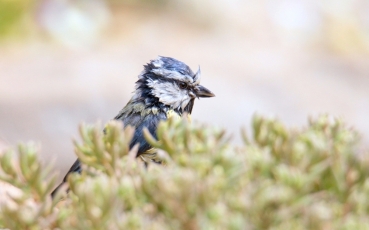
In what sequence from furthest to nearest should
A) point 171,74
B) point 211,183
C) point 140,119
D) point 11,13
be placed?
point 11,13
point 171,74
point 140,119
point 211,183

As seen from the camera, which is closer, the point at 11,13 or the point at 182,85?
the point at 182,85

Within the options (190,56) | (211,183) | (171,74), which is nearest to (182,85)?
(171,74)

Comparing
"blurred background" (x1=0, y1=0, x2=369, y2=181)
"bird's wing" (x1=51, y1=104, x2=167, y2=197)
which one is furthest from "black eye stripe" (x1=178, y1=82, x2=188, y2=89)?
"blurred background" (x1=0, y1=0, x2=369, y2=181)

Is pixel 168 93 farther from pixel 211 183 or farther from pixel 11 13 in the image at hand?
pixel 11 13

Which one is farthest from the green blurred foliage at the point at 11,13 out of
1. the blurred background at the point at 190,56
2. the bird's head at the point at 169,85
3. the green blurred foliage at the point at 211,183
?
the green blurred foliage at the point at 211,183

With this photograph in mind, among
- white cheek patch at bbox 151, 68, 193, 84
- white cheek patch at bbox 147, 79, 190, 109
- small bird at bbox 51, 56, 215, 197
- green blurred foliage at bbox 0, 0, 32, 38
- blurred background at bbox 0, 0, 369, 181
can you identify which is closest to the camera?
small bird at bbox 51, 56, 215, 197

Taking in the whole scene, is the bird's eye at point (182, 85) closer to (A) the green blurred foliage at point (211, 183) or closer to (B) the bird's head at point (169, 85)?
(B) the bird's head at point (169, 85)

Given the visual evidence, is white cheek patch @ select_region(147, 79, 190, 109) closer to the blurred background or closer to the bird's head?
the bird's head

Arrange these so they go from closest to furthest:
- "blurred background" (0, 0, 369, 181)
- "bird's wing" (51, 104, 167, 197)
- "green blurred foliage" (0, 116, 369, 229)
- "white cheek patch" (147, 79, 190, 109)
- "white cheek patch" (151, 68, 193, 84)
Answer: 1. "green blurred foliage" (0, 116, 369, 229)
2. "bird's wing" (51, 104, 167, 197)
3. "white cheek patch" (147, 79, 190, 109)
4. "white cheek patch" (151, 68, 193, 84)
5. "blurred background" (0, 0, 369, 181)
